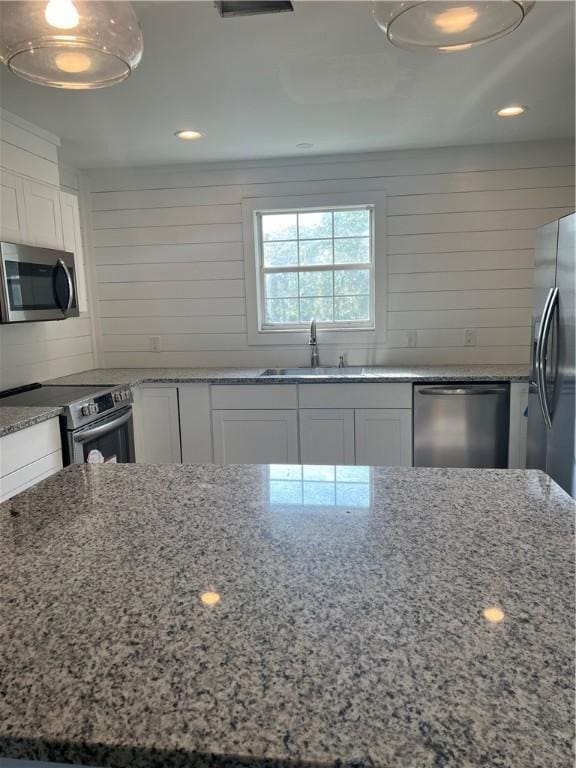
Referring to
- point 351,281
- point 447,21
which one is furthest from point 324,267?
point 447,21

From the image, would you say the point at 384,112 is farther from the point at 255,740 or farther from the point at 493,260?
the point at 255,740

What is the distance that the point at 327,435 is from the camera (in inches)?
136

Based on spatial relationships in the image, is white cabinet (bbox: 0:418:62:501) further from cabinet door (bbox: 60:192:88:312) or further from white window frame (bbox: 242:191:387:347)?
white window frame (bbox: 242:191:387:347)

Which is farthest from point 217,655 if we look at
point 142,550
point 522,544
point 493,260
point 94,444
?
point 493,260

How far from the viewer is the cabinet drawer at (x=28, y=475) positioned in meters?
2.25

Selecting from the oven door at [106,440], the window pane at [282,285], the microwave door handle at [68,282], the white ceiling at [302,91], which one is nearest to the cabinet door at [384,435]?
the window pane at [282,285]

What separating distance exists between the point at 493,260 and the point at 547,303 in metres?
1.15

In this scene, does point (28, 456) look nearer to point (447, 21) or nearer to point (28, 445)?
point (28, 445)

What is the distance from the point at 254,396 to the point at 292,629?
2757 mm

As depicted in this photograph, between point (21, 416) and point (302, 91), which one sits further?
point (302, 91)

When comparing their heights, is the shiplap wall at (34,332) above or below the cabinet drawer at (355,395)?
above

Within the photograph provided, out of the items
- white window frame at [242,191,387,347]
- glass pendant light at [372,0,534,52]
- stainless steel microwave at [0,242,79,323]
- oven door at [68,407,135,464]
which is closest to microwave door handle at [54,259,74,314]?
stainless steel microwave at [0,242,79,323]

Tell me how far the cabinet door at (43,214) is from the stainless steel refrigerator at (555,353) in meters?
2.65

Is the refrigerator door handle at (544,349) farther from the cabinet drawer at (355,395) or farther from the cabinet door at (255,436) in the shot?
the cabinet door at (255,436)
